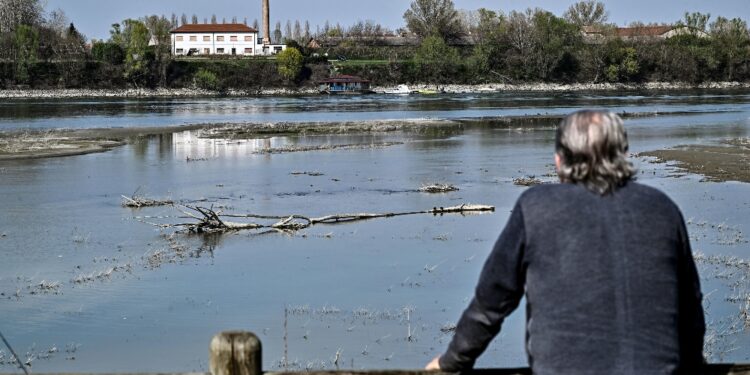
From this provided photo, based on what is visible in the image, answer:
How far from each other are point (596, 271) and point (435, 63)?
15976 cm

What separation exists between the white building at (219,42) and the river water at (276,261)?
442 feet

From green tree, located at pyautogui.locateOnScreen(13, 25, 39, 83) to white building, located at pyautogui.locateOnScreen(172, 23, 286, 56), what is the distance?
3071cm

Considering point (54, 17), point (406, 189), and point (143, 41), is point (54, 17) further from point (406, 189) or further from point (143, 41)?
point (406, 189)

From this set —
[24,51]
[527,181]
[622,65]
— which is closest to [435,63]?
[622,65]

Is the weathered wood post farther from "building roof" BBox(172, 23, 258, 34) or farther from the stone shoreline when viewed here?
"building roof" BBox(172, 23, 258, 34)

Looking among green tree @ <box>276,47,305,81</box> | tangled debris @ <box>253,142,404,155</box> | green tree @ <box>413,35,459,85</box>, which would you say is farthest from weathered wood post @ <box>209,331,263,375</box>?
green tree @ <box>413,35,459,85</box>

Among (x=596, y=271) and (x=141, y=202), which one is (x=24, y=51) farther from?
(x=596, y=271)

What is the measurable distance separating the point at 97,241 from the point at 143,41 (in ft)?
439

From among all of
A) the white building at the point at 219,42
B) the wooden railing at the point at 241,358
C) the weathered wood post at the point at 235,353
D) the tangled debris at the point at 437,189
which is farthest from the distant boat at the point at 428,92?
the weathered wood post at the point at 235,353

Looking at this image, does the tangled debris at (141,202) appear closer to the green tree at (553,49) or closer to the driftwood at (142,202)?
the driftwood at (142,202)

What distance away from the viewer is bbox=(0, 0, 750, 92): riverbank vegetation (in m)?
146

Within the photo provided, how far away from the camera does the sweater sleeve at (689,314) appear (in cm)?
396

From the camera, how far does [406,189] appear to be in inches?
1206

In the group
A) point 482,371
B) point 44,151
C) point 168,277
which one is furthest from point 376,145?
point 482,371
